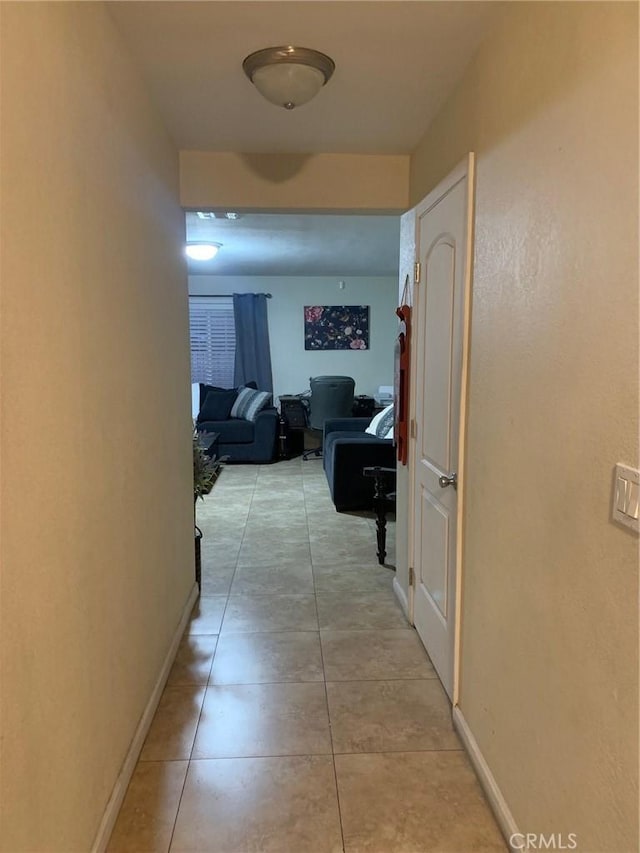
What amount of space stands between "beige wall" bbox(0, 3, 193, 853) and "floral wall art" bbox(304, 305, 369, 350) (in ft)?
18.5

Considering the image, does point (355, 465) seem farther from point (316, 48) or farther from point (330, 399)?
point (316, 48)

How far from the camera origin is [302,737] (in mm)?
2047

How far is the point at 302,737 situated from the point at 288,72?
2242mm

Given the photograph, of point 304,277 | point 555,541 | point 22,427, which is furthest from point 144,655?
point 304,277

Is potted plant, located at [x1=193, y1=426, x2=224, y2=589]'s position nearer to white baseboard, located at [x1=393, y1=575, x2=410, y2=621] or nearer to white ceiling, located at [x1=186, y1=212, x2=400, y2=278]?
white baseboard, located at [x1=393, y1=575, x2=410, y2=621]

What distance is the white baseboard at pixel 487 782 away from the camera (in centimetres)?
159

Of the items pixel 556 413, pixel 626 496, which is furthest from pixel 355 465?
pixel 626 496

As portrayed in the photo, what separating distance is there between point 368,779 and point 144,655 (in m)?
0.87

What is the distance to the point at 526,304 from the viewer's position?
1.47 meters

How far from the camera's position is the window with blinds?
7.81 m

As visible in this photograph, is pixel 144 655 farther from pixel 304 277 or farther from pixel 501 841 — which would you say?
pixel 304 277

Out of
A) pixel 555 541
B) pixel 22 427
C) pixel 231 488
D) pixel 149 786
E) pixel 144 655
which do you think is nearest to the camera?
pixel 22 427

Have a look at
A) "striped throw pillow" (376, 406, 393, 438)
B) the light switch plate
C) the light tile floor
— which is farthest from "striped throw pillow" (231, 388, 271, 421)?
the light switch plate

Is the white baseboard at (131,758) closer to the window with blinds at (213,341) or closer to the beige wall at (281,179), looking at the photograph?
the beige wall at (281,179)
